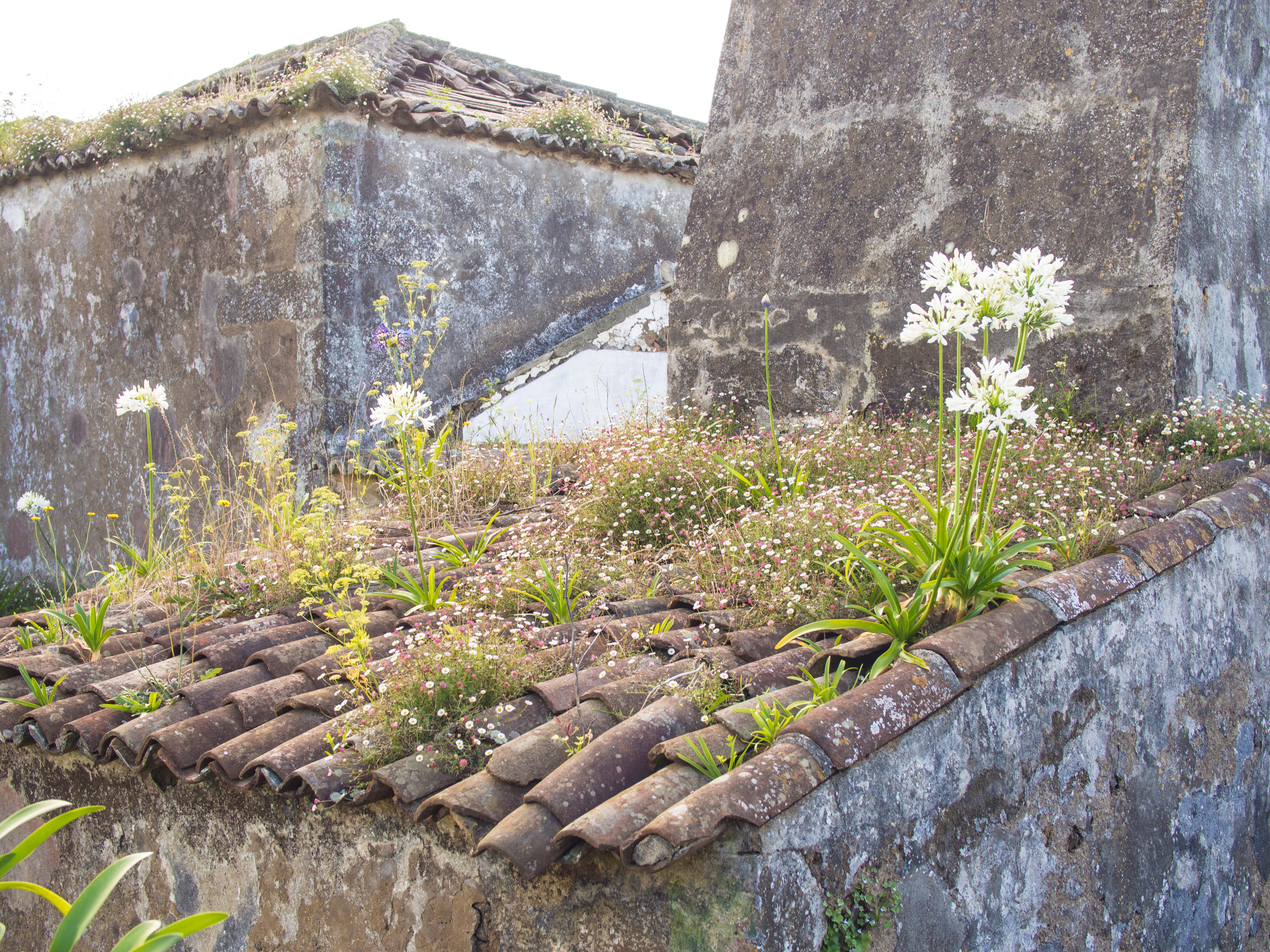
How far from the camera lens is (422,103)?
25.3ft

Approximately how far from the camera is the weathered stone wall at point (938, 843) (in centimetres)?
220

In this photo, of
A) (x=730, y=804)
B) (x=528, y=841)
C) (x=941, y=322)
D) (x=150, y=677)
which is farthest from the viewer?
(x=150, y=677)

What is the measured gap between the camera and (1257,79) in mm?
5074

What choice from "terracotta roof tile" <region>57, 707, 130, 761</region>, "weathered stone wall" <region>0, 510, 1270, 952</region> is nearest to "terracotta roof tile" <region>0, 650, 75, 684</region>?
"weathered stone wall" <region>0, 510, 1270, 952</region>

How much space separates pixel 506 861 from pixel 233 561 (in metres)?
2.91

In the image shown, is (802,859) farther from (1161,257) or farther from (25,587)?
(25,587)

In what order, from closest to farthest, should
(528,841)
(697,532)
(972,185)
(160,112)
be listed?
(528,841) → (697,532) → (972,185) → (160,112)

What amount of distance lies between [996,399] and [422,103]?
6315 mm

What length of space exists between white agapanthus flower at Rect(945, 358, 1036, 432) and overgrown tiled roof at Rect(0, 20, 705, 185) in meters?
5.96

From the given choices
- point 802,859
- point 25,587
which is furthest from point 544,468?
point 25,587

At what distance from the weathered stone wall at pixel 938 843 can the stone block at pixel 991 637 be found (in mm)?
79

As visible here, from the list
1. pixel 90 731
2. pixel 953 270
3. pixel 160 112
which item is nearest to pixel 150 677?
pixel 90 731

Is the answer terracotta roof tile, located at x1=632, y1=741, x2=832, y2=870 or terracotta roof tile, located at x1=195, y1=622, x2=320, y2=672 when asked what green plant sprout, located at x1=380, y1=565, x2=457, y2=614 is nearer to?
terracotta roof tile, located at x1=195, y1=622, x2=320, y2=672

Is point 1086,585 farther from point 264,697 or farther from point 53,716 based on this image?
point 53,716
